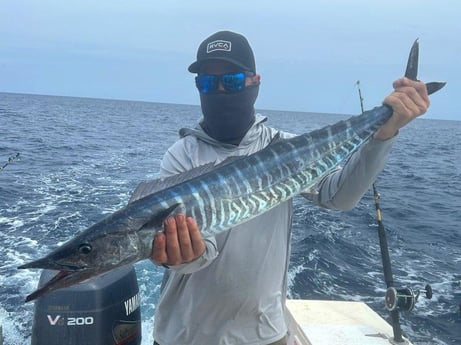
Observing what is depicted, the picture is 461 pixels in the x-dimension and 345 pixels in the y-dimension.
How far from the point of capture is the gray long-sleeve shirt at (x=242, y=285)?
9.30ft

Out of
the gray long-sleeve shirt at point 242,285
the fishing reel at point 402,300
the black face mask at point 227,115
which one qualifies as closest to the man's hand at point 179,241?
the gray long-sleeve shirt at point 242,285

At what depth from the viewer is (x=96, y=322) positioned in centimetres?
398

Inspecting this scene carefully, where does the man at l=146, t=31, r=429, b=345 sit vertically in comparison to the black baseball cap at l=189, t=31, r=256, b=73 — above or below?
below

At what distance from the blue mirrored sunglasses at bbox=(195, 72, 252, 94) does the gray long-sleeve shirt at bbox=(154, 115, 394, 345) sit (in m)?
0.90

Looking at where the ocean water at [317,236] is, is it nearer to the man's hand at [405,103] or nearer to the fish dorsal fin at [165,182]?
the fish dorsal fin at [165,182]

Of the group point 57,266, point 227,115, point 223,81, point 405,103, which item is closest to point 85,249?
point 57,266

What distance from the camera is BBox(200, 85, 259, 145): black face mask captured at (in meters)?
3.23

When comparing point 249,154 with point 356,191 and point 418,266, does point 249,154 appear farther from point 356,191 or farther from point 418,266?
point 418,266

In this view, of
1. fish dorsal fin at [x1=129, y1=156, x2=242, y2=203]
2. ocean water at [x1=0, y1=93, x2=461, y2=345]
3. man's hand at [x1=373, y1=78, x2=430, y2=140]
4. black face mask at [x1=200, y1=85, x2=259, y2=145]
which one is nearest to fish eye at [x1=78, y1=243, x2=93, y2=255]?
fish dorsal fin at [x1=129, y1=156, x2=242, y2=203]

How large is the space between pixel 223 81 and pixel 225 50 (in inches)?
8.6

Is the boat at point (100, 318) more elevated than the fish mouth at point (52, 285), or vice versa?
the fish mouth at point (52, 285)

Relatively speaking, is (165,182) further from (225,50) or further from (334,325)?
(334,325)

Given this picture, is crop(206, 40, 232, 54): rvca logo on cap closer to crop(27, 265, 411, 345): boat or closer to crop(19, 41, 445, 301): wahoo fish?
crop(19, 41, 445, 301): wahoo fish

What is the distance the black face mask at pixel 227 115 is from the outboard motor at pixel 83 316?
178 cm
